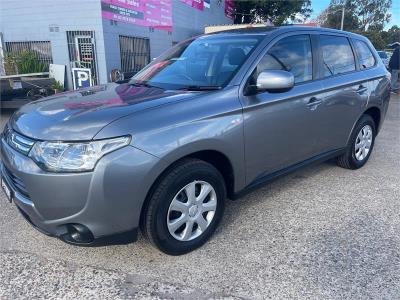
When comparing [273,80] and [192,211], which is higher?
[273,80]

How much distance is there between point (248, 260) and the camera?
2.81m

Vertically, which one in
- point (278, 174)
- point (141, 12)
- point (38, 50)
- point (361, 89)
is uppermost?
point (141, 12)

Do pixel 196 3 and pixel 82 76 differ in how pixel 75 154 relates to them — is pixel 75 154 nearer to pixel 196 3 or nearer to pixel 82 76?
pixel 82 76

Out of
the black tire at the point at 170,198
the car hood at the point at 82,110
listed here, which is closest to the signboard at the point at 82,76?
the car hood at the point at 82,110

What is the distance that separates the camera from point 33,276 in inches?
103

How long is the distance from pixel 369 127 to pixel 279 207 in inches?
79.9

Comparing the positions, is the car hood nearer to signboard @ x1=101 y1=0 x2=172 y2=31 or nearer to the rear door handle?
the rear door handle

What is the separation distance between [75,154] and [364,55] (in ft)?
13.1

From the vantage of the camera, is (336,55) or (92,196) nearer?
(92,196)

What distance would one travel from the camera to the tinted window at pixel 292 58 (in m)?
3.29

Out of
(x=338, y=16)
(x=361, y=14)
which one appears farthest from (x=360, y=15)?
(x=338, y=16)

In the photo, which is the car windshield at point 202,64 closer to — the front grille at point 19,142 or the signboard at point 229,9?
the front grille at point 19,142

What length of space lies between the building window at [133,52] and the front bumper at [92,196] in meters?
11.0

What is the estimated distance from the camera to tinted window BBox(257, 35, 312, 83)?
130 inches
